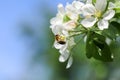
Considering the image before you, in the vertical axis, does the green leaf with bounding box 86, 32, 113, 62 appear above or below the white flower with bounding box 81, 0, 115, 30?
below

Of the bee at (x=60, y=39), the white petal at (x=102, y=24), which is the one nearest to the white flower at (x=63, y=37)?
the bee at (x=60, y=39)

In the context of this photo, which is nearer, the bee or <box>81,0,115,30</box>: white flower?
<box>81,0,115,30</box>: white flower

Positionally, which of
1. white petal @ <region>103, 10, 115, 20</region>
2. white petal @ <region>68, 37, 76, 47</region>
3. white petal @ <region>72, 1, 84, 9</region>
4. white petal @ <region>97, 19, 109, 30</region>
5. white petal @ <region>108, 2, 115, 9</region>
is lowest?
white petal @ <region>68, 37, 76, 47</region>

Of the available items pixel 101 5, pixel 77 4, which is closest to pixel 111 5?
pixel 101 5

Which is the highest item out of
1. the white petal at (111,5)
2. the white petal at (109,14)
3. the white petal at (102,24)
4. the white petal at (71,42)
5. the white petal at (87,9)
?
the white petal at (87,9)

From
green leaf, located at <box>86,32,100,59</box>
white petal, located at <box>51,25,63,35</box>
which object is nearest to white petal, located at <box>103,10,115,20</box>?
green leaf, located at <box>86,32,100,59</box>

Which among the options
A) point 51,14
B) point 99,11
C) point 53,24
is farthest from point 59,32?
point 51,14

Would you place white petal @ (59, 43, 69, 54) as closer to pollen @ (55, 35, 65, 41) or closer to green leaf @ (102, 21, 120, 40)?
pollen @ (55, 35, 65, 41)

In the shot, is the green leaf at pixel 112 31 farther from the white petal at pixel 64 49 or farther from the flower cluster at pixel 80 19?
the white petal at pixel 64 49
